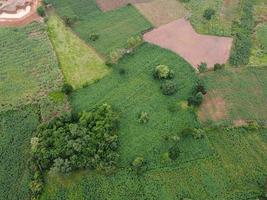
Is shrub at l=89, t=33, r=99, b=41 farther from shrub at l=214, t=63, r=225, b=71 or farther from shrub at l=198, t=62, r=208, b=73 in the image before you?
shrub at l=214, t=63, r=225, b=71

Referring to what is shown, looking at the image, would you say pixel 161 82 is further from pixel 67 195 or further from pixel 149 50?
pixel 67 195

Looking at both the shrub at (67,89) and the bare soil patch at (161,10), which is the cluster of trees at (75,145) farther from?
the bare soil patch at (161,10)

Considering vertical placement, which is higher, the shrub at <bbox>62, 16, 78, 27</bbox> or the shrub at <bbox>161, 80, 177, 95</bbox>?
the shrub at <bbox>62, 16, 78, 27</bbox>

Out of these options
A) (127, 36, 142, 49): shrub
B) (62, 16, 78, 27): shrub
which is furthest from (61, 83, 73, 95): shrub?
(62, 16, 78, 27): shrub

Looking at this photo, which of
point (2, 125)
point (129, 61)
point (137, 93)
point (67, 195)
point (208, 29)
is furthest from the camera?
point (208, 29)

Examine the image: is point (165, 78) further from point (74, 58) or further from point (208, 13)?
point (208, 13)

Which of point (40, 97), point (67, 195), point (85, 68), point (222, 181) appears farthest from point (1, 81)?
point (222, 181)

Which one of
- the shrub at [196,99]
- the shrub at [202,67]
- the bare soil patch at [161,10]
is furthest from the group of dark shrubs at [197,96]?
the bare soil patch at [161,10]
